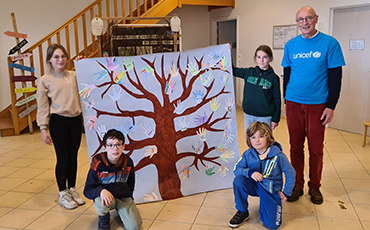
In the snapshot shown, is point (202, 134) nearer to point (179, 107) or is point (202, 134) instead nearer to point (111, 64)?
point (179, 107)

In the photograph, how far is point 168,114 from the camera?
269 cm

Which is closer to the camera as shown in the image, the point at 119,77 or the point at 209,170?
the point at 119,77

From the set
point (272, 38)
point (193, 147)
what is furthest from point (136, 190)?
point (272, 38)

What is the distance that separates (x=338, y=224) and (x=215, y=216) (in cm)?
85

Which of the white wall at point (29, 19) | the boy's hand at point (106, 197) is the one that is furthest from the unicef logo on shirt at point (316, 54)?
the white wall at point (29, 19)

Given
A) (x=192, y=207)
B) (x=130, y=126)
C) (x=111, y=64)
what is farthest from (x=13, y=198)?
(x=192, y=207)

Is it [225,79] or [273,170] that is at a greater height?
[225,79]

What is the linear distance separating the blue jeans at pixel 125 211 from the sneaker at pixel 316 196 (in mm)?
1371

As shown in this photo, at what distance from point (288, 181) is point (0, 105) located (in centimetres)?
557

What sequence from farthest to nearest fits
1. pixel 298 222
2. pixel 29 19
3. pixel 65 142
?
pixel 29 19 < pixel 65 142 < pixel 298 222

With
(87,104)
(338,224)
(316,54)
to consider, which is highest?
(316,54)

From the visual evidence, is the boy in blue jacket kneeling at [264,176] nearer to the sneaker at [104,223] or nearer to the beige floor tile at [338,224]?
the beige floor tile at [338,224]

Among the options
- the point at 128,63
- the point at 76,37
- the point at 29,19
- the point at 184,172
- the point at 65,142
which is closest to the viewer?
the point at 65,142

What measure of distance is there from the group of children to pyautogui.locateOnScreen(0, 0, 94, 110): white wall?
160 inches
